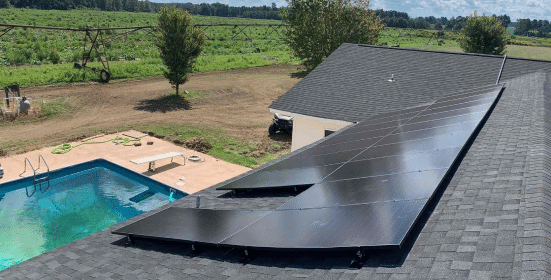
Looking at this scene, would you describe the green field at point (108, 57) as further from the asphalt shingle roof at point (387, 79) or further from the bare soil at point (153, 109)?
the asphalt shingle roof at point (387, 79)

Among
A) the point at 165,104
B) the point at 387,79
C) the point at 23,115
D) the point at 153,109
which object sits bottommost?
the point at 23,115

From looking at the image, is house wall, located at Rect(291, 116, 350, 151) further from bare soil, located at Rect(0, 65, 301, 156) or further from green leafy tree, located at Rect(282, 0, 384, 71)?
green leafy tree, located at Rect(282, 0, 384, 71)

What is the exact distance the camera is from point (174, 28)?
1352 inches

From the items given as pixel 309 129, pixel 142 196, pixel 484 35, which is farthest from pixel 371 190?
pixel 484 35

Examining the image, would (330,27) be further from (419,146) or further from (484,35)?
(419,146)

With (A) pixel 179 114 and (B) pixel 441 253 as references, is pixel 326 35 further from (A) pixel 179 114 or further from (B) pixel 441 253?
(B) pixel 441 253

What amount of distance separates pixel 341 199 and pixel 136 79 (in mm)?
40088

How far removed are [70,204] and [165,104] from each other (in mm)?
16368

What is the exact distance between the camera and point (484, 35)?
41.9 meters

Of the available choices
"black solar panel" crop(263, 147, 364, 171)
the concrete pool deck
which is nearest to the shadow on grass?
the concrete pool deck

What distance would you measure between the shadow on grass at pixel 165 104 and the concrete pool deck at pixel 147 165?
→ 7875 mm

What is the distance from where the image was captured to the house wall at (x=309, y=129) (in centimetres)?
1961

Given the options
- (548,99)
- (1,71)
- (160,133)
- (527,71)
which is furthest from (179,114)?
(548,99)

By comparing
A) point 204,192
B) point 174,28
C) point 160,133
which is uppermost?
point 174,28
